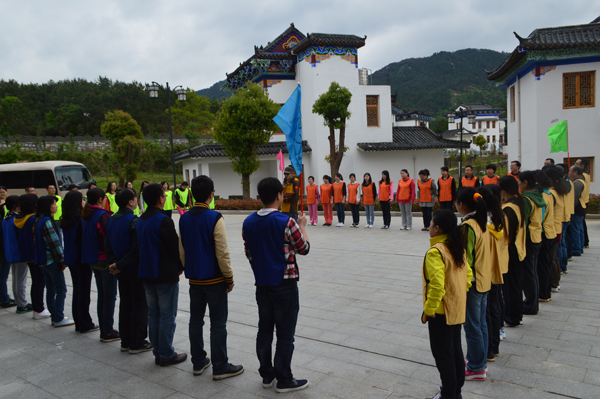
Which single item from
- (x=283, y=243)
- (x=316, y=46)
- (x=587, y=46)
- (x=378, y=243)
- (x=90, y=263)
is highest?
(x=316, y=46)

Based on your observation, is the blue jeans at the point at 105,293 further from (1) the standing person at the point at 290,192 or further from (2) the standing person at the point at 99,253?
(1) the standing person at the point at 290,192

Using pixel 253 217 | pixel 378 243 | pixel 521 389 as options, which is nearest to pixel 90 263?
pixel 253 217

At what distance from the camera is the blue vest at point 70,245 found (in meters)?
5.03

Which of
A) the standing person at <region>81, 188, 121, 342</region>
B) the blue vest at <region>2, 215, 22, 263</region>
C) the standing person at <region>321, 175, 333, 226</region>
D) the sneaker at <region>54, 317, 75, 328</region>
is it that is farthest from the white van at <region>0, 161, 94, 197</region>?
the standing person at <region>81, 188, 121, 342</region>

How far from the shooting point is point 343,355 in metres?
4.34

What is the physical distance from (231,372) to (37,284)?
371 centimetres

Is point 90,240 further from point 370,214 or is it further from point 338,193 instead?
point 370,214

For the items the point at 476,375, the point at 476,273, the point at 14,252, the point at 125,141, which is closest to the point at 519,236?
the point at 476,273

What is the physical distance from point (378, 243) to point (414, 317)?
534 centimetres

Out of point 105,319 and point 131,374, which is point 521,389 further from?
point 105,319

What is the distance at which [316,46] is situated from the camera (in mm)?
22406

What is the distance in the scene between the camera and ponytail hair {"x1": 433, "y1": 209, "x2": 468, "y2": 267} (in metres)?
3.15

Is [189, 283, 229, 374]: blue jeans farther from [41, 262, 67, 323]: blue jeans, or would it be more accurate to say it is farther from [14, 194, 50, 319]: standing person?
[14, 194, 50, 319]: standing person

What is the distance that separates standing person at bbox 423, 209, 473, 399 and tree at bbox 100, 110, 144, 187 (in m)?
30.5
